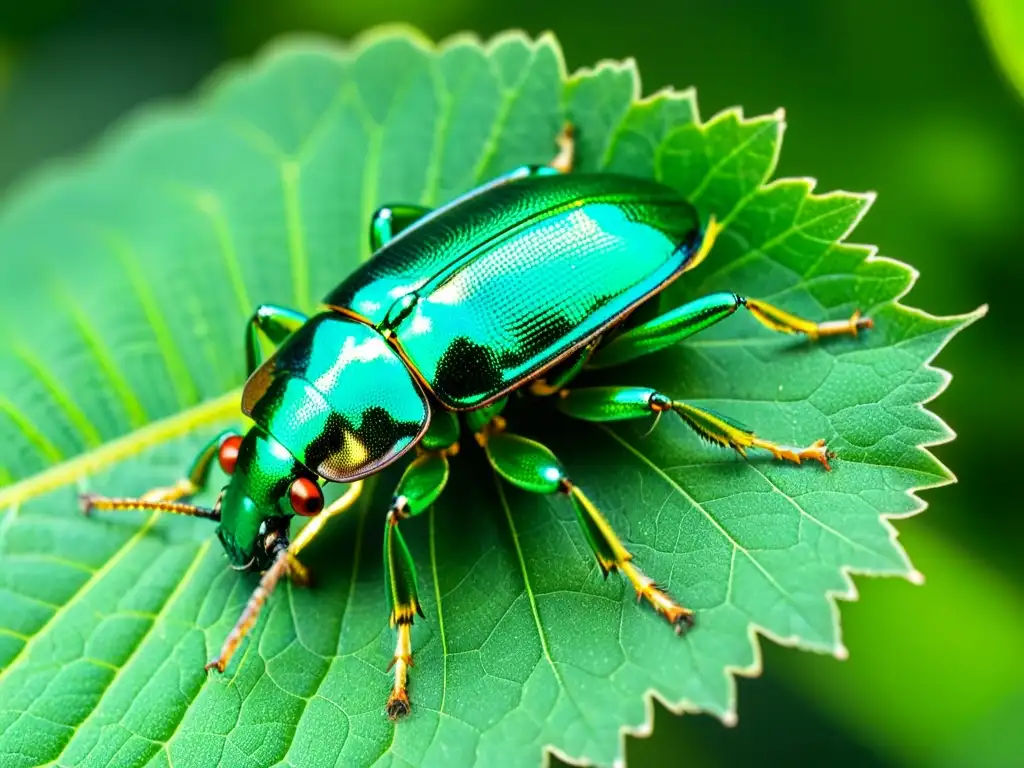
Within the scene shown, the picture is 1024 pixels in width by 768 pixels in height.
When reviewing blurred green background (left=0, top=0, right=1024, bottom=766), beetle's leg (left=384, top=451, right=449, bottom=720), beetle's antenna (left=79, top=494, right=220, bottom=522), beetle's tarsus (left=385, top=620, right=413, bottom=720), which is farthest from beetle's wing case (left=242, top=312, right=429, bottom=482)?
blurred green background (left=0, top=0, right=1024, bottom=766)

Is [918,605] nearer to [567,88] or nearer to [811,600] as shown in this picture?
[811,600]

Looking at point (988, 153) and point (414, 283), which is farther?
point (988, 153)

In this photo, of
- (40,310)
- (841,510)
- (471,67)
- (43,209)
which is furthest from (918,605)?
(43,209)

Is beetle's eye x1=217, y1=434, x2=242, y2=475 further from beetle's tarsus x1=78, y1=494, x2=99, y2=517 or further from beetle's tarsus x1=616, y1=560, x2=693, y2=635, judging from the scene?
beetle's tarsus x1=616, y1=560, x2=693, y2=635

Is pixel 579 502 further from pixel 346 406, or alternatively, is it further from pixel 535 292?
pixel 346 406

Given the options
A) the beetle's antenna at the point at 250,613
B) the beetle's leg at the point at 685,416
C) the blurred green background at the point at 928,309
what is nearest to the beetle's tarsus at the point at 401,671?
the beetle's antenna at the point at 250,613

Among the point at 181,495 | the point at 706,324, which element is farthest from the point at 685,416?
the point at 181,495
